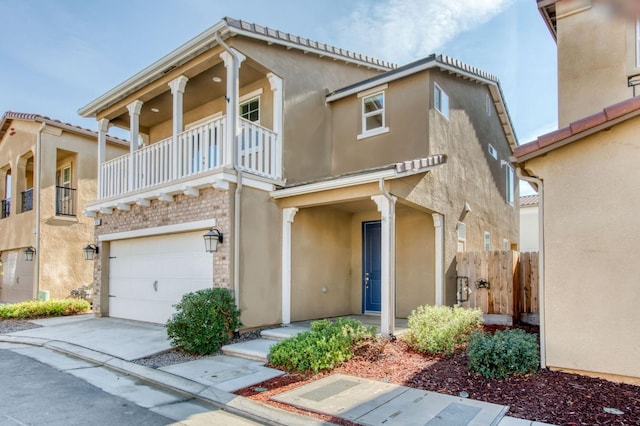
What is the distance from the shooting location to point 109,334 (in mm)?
9977

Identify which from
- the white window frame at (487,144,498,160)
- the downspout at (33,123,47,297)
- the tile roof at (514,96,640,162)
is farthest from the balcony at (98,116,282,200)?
the white window frame at (487,144,498,160)

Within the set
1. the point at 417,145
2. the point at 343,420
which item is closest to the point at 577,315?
the point at 343,420

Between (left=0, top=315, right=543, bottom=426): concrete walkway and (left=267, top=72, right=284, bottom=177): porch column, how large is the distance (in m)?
4.79

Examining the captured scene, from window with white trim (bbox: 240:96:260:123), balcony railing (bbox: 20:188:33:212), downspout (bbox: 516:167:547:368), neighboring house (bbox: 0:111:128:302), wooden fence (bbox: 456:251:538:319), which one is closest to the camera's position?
downspout (bbox: 516:167:547:368)

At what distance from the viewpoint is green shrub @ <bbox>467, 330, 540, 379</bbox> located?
593 cm

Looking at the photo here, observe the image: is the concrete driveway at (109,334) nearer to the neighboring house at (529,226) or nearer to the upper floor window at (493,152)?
the upper floor window at (493,152)

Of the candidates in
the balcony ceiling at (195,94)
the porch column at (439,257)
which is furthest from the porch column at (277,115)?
the porch column at (439,257)

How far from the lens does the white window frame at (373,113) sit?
11.4m

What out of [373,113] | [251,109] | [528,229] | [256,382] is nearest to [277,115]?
[251,109]

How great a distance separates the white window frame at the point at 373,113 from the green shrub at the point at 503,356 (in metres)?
6.64

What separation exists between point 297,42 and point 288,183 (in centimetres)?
376

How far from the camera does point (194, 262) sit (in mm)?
10109

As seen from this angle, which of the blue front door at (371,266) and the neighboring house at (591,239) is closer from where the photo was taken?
the neighboring house at (591,239)

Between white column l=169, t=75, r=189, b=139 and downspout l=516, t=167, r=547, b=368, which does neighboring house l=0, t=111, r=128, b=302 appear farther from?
downspout l=516, t=167, r=547, b=368
